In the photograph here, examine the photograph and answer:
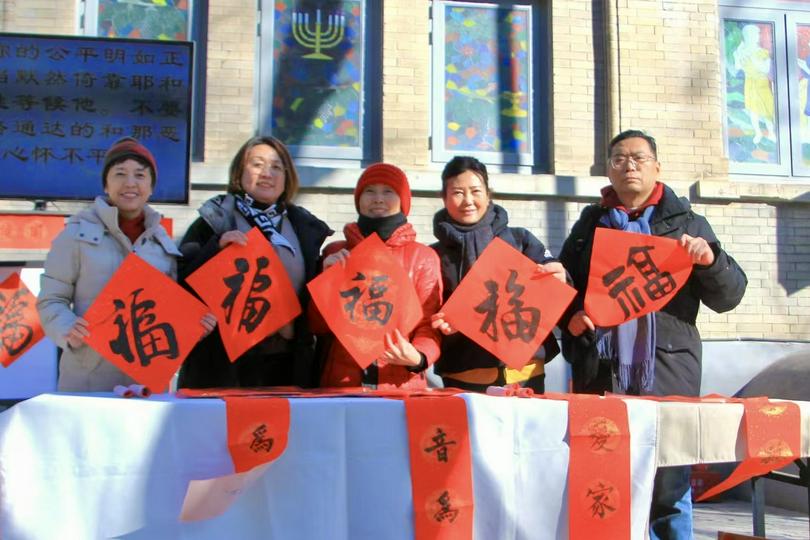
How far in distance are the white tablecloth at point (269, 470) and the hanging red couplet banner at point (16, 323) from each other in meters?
2.92

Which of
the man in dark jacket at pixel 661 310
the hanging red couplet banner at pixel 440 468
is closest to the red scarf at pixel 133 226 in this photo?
the hanging red couplet banner at pixel 440 468

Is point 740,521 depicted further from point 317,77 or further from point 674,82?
point 317,77

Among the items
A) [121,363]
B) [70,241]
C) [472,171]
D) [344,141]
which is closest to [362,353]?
[121,363]

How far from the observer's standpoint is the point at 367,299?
100 inches

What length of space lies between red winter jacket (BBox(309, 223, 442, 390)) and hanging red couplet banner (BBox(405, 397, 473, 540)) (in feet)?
1.39

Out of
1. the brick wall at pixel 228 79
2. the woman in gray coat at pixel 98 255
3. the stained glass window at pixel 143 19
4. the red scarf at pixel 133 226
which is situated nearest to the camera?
the woman in gray coat at pixel 98 255

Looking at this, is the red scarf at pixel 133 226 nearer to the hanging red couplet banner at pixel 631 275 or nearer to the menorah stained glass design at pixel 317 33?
the hanging red couplet banner at pixel 631 275

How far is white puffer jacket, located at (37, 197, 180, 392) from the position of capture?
2631 mm

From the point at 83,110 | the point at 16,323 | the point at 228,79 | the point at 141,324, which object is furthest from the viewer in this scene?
the point at 228,79

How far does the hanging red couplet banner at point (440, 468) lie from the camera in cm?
213

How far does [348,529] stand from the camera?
2.09 metres

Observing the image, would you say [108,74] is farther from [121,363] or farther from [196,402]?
[196,402]

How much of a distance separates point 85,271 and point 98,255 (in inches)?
2.8

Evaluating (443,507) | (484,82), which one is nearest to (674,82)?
(484,82)
